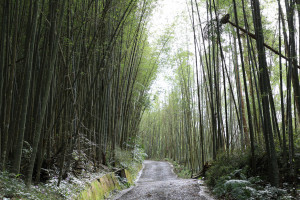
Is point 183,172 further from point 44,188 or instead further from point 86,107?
point 44,188

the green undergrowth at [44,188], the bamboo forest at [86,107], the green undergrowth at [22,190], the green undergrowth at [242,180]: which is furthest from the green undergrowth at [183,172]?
the green undergrowth at [22,190]

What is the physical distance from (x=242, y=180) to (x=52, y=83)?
2725 mm

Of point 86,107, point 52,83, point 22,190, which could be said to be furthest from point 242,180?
point 52,83

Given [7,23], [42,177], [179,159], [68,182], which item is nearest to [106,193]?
[68,182]

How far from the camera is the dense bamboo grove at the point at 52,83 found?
2266mm

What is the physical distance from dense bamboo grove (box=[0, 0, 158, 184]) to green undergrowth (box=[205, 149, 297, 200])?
2015 mm

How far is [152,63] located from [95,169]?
5.02 metres

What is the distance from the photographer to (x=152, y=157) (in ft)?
66.0

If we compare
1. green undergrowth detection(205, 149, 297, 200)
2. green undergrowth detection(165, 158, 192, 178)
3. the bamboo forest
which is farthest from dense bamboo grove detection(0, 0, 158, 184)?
green undergrowth detection(165, 158, 192, 178)

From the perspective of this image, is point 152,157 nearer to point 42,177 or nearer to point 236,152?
point 236,152

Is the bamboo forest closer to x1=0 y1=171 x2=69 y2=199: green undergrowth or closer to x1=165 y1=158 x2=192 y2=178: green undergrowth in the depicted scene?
x1=0 y1=171 x2=69 y2=199: green undergrowth

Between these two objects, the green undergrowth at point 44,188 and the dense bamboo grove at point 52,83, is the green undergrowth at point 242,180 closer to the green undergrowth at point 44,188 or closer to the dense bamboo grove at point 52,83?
the green undergrowth at point 44,188

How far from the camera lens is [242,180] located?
3.03 meters

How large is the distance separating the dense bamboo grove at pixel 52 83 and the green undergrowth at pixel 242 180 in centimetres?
202
